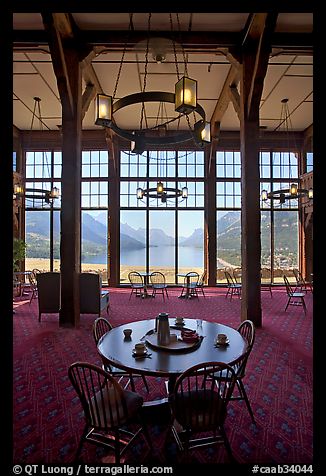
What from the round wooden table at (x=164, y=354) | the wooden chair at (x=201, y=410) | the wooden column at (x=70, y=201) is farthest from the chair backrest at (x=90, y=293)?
the wooden chair at (x=201, y=410)

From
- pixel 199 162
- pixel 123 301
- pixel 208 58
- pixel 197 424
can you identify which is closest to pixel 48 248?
pixel 123 301

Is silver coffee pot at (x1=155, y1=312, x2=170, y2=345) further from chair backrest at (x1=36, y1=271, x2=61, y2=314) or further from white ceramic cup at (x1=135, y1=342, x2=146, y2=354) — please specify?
chair backrest at (x1=36, y1=271, x2=61, y2=314)

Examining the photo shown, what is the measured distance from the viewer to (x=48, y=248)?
11.7 metres

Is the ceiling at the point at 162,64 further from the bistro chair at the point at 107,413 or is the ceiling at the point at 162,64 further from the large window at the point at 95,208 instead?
the bistro chair at the point at 107,413

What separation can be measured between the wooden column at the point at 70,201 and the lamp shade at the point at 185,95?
3.64 m

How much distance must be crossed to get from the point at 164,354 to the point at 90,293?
4037mm

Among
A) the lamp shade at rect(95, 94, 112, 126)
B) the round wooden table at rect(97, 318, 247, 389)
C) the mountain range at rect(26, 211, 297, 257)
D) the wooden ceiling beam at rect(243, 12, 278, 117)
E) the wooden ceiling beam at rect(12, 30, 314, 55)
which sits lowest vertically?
the round wooden table at rect(97, 318, 247, 389)

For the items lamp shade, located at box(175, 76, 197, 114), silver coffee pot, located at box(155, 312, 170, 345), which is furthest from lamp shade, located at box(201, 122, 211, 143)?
silver coffee pot, located at box(155, 312, 170, 345)

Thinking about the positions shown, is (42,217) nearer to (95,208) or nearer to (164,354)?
(95,208)

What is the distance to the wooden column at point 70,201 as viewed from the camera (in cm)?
600

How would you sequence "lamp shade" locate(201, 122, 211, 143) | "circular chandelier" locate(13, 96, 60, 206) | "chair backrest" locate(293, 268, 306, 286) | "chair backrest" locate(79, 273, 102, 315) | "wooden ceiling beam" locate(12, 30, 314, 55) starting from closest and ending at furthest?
"lamp shade" locate(201, 122, 211, 143), "wooden ceiling beam" locate(12, 30, 314, 55), "chair backrest" locate(79, 273, 102, 315), "circular chandelier" locate(13, 96, 60, 206), "chair backrest" locate(293, 268, 306, 286)

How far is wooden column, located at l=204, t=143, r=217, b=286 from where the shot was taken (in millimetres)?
11344

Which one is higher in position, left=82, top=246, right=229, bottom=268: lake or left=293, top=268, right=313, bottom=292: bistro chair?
left=82, top=246, right=229, bottom=268: lake

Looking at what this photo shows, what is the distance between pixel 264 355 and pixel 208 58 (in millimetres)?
6162
